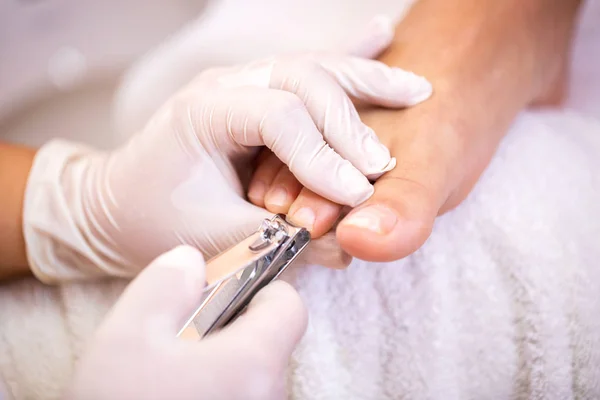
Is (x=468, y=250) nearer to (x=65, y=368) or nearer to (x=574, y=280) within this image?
(x=574, y=280)

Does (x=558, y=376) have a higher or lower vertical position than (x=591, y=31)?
lower

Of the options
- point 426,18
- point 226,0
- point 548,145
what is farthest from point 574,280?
point 226,0

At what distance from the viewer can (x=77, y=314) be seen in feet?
1.84

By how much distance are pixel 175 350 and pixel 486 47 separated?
545mm

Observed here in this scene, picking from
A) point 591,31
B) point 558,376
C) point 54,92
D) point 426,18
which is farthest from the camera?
point 54,92

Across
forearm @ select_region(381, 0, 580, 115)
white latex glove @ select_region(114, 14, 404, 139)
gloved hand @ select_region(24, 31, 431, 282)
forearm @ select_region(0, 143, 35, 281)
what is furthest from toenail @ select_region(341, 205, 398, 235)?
white latex glove @ select_region(114, 14, 404, 139)

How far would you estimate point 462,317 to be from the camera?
1.71ft

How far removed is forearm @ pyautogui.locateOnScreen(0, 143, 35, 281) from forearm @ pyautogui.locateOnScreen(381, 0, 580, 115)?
19.3 inches

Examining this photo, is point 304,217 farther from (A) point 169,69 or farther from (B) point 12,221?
(A) point 169,69

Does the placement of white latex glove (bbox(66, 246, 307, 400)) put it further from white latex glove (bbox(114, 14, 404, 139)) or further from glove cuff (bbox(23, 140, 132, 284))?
white latex glove (bbox(114, 14, 404, 139))

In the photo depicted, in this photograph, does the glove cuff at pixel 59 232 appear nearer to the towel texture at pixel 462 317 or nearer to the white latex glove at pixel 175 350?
the towel texture at pixel 462 317

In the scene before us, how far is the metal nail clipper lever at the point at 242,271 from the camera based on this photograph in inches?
15.5

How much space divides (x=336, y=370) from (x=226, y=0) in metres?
0.78

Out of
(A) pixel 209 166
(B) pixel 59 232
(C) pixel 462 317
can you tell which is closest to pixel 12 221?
(B) pixel 59 232
